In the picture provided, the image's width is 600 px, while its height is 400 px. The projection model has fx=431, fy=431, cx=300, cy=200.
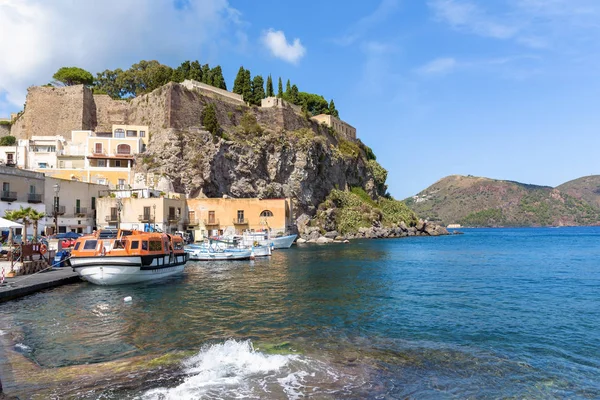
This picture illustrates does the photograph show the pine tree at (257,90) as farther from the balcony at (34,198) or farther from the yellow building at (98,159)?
the balcony at (34,198)

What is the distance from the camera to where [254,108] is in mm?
67750

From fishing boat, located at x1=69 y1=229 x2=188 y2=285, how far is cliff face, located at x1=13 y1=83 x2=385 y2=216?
29.8 metres

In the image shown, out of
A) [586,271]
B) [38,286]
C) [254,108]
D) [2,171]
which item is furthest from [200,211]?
[586,271]

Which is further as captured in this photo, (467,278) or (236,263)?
(236,263)

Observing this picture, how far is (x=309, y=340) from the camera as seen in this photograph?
1077cm

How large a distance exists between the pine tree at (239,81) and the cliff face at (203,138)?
15.3 ft

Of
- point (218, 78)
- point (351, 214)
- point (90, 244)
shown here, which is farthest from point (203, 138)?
point (90, 244)

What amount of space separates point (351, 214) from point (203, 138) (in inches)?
1126

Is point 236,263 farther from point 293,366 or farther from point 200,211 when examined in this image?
point 293,366

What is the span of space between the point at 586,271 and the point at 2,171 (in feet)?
131

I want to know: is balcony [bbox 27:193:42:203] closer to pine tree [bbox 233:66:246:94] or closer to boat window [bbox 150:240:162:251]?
boat window [bbox 150:240:162:251]

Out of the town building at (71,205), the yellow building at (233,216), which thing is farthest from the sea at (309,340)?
the yellow building at (233,216)

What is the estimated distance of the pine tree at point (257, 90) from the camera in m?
71.2

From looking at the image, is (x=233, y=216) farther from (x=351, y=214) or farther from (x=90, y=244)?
(x=90, y=244)
